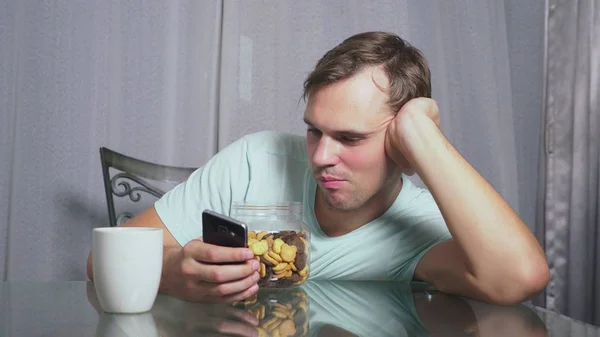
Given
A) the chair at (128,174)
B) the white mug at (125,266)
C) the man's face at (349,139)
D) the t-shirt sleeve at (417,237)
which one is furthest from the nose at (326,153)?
the chair at (128,174)

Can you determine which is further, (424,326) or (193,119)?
(193,119)

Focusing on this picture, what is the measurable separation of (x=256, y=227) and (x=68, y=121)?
1.31 metres

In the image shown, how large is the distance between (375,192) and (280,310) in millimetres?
465

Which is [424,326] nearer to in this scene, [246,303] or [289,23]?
[246,303]

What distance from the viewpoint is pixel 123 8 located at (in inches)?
85.4

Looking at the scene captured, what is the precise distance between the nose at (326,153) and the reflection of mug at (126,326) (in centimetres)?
46

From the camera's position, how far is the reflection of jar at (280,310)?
0.73m

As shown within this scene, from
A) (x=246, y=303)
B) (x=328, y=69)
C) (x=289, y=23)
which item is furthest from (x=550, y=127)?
(x=246, y=303)

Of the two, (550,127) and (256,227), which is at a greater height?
(550,127)

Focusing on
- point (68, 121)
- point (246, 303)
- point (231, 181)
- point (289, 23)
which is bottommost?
point (246, 303)

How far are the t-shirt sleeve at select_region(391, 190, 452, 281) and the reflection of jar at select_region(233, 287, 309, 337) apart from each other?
28 cm

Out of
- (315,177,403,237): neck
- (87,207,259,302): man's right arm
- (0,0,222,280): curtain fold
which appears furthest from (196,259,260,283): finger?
(0,0,222,280): curtain fold

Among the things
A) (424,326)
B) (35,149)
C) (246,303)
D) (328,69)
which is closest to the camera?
(424,326)

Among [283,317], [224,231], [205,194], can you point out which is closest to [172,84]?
[205,194]
